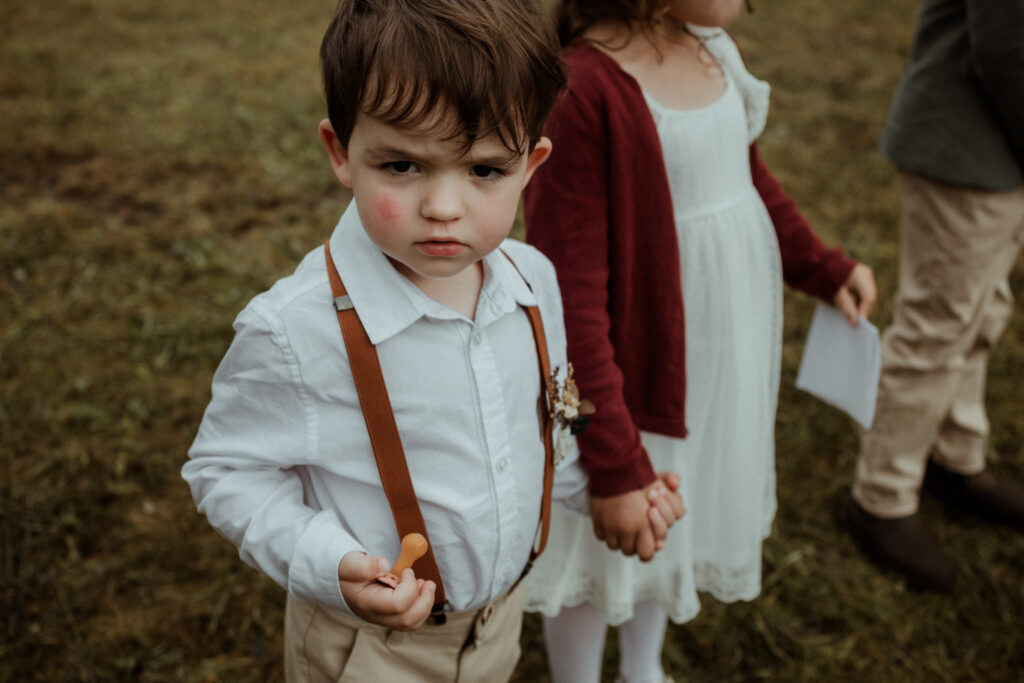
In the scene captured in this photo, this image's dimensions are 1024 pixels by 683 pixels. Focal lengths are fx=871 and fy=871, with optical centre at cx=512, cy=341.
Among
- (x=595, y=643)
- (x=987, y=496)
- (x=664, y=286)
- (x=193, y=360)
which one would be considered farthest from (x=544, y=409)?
(x=193, y=360)

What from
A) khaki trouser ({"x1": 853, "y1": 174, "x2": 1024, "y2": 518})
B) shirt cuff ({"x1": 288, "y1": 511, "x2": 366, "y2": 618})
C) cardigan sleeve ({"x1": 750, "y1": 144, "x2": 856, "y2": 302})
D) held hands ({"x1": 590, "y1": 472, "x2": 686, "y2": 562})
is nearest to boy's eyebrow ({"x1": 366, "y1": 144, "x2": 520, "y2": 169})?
shirt cuff ({"x1": 288, "y1": 511, "x2": 366, "y2": 618})

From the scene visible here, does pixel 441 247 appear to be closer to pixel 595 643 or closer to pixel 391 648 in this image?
pixel 391 648

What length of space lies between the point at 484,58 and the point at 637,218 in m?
0.50

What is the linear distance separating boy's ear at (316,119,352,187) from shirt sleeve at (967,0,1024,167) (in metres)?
1.54

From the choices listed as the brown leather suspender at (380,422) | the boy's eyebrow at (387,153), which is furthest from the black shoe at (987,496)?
the boy's eyebrow at (387,153)

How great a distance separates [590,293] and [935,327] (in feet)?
4.32

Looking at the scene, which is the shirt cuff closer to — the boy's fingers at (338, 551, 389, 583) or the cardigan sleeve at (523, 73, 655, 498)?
the boy's fingers at (338, 551, 389, 583)

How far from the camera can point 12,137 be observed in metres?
4.30

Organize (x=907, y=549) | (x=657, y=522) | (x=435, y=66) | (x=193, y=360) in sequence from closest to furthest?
1. (x=435, y=66)
2. (x=657, y=522)
3. (x=907, y=549)
4. (x=193, y=360)

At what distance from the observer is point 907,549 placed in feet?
7.84

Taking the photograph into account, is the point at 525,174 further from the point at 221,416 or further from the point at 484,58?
the point at 221,416

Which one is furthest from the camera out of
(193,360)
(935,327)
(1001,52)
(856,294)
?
(193,360)

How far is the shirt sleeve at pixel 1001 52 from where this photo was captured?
72.7 inches

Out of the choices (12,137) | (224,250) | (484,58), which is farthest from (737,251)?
(12,137)
